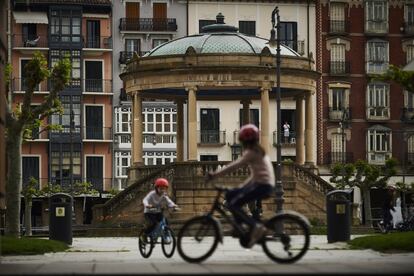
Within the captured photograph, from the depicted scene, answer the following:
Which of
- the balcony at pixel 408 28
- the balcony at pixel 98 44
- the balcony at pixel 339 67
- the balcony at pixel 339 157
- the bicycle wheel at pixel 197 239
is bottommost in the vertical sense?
the bicycle wheel at pixel 197 239

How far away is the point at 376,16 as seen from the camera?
93125 mm

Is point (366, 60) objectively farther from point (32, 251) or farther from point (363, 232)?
point (32, 251)

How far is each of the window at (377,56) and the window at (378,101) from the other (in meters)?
1.14

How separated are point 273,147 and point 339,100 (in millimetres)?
6042

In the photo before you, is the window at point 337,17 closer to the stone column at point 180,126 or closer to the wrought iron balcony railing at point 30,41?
the wrought iron balcony railing at point 30,41

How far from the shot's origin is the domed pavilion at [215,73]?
2110 inches

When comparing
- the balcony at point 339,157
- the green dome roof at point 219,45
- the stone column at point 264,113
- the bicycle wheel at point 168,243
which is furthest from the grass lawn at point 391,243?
the balcony at point 339,157

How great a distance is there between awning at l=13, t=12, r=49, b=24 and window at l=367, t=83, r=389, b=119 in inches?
921

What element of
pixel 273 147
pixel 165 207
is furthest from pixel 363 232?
pixel 273 147

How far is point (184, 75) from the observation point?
53688 mm

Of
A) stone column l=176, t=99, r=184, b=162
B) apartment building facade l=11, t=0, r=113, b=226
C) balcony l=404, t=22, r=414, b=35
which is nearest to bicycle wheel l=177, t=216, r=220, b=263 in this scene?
stone column l=176, t=99, r=184, b=162

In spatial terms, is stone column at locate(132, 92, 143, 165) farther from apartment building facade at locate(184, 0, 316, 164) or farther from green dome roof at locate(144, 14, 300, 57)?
apartment building facade at locate(184, 0, 316, 164)

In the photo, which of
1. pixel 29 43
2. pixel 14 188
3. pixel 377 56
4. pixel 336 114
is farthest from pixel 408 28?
pixel 14 188

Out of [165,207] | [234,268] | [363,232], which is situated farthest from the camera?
[363,232]
